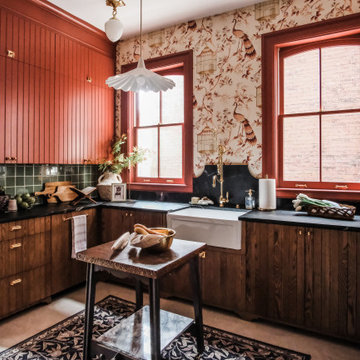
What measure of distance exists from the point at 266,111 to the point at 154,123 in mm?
1555

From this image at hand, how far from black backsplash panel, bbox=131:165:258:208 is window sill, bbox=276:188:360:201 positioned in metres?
0.29

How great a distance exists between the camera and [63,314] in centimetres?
288

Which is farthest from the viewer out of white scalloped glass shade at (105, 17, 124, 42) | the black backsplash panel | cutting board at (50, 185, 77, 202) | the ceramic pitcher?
the ceramic pitcher

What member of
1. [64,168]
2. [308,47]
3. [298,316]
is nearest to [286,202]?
[298,316]

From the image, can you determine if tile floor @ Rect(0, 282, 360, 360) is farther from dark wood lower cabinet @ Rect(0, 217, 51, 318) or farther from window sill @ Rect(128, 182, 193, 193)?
window sill @ Rect(128, 182, 193, 193)

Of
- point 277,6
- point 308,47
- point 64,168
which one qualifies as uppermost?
point 277,6

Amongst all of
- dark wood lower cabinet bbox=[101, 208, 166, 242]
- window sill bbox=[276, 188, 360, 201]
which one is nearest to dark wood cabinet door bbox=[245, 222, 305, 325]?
window sill bbox=[276, 188, 360, 201]

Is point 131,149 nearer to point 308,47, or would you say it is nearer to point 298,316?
point 308,47

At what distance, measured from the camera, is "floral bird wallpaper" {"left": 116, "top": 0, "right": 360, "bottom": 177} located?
320 centimetres

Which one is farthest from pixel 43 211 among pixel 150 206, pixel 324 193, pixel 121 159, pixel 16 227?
pixel 324 193

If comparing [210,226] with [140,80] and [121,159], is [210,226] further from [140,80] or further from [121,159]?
[121,159]

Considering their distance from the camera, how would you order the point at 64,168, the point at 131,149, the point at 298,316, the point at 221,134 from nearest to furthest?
the point at 298,316 → the point at 221,134 → the point at 64,168 → the point at 131,149

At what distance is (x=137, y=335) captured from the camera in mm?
1976

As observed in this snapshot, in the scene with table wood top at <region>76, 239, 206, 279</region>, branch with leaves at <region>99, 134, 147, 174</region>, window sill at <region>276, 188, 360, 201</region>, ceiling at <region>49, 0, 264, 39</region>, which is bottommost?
table wood top at <region>76, 239, 206, 279</region>
